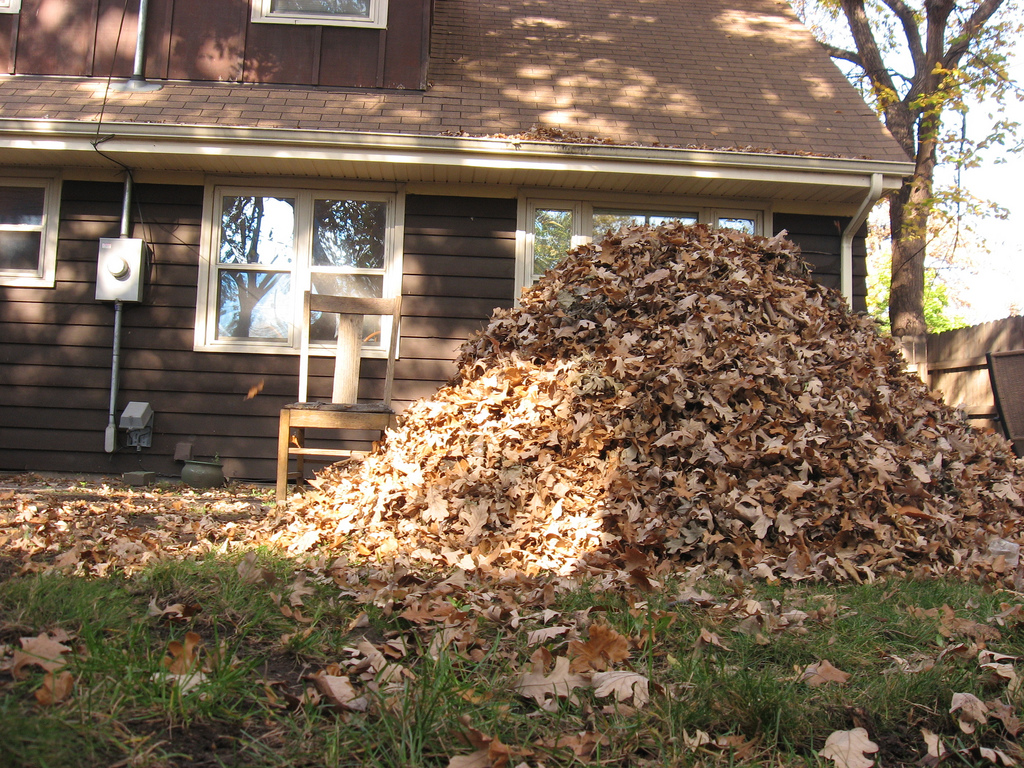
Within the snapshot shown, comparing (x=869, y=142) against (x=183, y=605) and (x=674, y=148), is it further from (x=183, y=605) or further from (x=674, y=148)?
(x=183, y=605)

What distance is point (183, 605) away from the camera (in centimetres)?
210

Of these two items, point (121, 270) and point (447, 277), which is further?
point (447, 277)

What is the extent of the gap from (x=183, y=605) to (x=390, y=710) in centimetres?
89

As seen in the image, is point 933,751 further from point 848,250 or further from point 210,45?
point 210,45

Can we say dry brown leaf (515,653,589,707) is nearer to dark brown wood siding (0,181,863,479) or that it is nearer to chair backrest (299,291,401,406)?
chair backrest (299,291,401,406)

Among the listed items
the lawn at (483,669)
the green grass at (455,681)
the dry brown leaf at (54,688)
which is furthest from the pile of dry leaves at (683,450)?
the dry brown leaf at (54,688)

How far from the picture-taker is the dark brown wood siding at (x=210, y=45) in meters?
7.39

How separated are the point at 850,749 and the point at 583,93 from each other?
739cm

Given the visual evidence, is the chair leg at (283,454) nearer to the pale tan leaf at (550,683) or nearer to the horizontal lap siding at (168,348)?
the horizontal lap siding at (168,348)

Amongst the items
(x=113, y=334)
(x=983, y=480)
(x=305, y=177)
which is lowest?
(x=983, y=480)

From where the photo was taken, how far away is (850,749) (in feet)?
5.20

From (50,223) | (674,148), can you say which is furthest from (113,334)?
(674,148)

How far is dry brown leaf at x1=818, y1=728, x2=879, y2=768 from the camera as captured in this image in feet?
5.07

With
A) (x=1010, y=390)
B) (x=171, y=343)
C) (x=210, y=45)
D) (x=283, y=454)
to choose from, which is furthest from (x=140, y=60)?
(x=1010, y=390)
